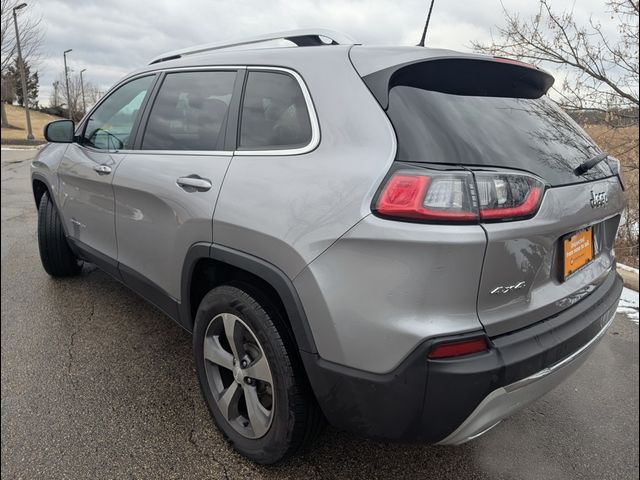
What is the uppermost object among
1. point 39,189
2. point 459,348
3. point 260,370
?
point 459,348

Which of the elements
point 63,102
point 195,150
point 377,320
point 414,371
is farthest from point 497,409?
point 63,102

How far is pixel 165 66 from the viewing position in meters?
2.63

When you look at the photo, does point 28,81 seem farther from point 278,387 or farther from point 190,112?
point 278,387

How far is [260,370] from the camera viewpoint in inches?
70.9

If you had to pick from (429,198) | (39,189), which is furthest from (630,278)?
(39,189)

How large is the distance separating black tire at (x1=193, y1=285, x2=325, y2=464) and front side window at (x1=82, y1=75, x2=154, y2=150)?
58.0 inches

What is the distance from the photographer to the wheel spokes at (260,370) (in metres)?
1.76

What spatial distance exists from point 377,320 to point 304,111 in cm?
85

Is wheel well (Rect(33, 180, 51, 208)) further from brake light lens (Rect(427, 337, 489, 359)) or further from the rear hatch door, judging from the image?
brake light lens (Rect(427, 337, 489, 359))

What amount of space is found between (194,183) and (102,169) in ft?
3.92

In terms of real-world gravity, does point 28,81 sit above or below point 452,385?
above

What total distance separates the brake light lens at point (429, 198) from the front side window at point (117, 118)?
6.38 feet

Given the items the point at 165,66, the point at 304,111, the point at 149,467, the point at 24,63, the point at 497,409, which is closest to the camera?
the point at 497,409

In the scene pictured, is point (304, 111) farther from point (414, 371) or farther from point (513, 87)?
point (414, 371)
